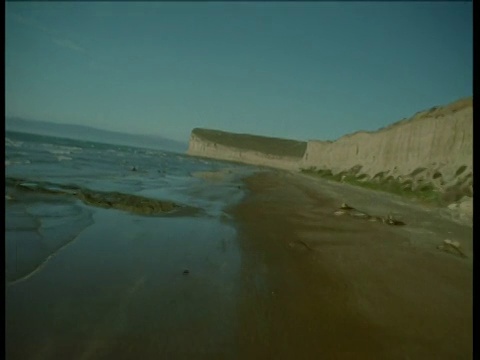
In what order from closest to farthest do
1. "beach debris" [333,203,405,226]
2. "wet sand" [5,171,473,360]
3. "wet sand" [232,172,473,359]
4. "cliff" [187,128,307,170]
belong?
"wet sand" [5,171,473,360] < "wet sand" [232,172,473,359] < "beach debris" [333,203,405,226] < "cliff" [187,128,307,170]

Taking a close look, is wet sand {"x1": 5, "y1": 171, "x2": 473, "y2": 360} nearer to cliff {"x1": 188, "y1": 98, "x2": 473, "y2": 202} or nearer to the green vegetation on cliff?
cliff {"x1": 188, "y1": 98, "x2": 473, "y2": 202}

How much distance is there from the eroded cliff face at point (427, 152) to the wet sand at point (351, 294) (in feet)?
38.4

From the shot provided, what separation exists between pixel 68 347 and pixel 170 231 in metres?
5.63

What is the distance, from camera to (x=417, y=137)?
30547mm

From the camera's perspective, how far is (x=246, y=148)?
12888 centimetres

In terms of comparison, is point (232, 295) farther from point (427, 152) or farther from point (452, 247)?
point (427, 152)

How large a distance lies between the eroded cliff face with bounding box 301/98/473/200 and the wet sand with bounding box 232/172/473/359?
38.4 feet

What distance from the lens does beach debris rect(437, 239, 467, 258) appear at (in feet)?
29.6

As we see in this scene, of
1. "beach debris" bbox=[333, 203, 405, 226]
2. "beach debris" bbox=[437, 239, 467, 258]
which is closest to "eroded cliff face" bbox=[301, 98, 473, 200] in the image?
"beach debris" bbox=[333, 203, 405, 226]

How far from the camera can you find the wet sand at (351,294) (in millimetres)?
4453

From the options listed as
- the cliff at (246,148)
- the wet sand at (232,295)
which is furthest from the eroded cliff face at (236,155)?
the wet sand at (232,295)

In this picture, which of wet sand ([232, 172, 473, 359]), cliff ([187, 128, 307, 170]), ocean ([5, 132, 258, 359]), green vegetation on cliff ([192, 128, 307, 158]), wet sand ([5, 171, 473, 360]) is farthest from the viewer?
green vegetation on cliff ([192, 128, 307, 158])

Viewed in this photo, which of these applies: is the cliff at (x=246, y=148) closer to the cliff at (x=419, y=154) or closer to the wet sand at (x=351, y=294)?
the cliff at (x=419, y=154)

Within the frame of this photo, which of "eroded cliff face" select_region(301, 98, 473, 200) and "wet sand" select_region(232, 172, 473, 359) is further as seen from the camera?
"eroded cliff face" select_region(301, 98, 473, 200)
